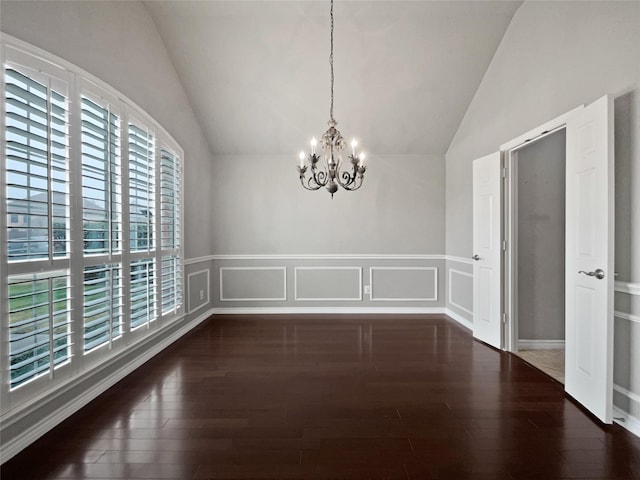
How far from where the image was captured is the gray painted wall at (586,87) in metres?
2.11

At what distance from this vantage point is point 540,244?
3621mm

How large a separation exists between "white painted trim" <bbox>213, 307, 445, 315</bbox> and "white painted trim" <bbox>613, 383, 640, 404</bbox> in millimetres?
2936

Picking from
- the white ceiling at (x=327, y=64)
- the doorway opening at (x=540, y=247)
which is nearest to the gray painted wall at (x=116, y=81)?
the white ceiling at (x=327, y=64)

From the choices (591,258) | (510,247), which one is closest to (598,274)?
(591,258)

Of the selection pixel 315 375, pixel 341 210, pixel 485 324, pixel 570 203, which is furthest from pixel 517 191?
pixel 315 375

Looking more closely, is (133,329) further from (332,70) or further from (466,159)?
(466,159)

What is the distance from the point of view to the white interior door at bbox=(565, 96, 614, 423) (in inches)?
84.7

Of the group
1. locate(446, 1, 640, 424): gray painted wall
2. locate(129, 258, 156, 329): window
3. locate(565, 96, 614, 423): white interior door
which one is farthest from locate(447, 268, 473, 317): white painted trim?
locate(129, 258, 156, 329): window

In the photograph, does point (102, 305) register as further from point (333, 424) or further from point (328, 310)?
point (328, 310)

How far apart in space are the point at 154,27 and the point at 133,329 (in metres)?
3.09

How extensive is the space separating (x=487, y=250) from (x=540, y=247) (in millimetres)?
534

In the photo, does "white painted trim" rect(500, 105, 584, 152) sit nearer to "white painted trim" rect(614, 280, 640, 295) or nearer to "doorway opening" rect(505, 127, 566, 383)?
"doorway opening" rect(505, 127, 566, 383)

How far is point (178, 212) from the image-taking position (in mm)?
3939

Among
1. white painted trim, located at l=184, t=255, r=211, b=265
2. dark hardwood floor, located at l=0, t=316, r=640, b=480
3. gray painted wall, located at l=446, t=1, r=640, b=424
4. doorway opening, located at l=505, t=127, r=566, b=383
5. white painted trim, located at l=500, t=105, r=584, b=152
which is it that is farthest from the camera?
white painted trim, located at l=184, t=255, r=211, b=265
